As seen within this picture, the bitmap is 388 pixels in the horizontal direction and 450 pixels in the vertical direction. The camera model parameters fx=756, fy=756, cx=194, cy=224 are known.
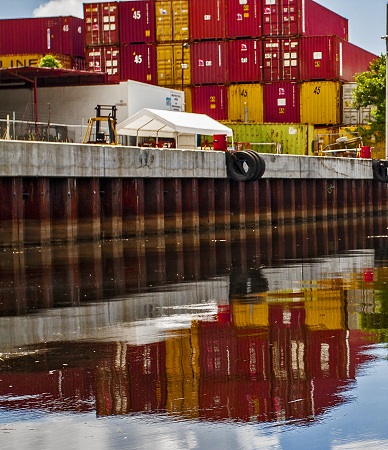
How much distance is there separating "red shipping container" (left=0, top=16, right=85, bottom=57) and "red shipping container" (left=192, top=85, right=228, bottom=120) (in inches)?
1017

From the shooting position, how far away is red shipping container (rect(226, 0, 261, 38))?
48.2 metres

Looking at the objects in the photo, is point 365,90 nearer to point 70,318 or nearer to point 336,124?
point 336,124

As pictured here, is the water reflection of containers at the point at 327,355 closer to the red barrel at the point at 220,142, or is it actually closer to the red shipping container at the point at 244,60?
the red barrel at the point at 220,142

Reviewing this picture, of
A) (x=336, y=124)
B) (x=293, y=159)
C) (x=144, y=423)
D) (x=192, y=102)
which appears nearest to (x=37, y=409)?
(x=144, y=423)

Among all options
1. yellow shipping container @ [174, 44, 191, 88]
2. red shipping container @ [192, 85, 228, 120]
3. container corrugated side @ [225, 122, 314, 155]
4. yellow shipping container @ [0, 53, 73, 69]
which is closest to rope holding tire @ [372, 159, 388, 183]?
container corrugated side @ [225, 122, 314, 155]

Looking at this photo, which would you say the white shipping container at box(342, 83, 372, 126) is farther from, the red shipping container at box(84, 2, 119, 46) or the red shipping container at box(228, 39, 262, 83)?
the red shipping container at box(84, 2, 119, 46)

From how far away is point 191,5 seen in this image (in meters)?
48.9

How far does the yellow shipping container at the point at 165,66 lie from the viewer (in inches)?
1928

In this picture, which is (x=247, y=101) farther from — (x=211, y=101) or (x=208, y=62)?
(x=208, y=62)

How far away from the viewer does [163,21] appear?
49344mm

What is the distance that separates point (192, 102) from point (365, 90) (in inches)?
489

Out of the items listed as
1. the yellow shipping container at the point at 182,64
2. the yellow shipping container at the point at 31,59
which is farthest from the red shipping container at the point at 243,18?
the yellow shipping container at the point at 31,59

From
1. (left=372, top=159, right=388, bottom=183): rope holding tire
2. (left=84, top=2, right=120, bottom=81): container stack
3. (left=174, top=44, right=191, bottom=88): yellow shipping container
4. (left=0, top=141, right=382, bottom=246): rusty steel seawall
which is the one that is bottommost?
(left=0, top=141, right=382, bottom=246): rusty steel seawall

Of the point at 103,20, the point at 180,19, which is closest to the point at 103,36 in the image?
the point at 103,20
